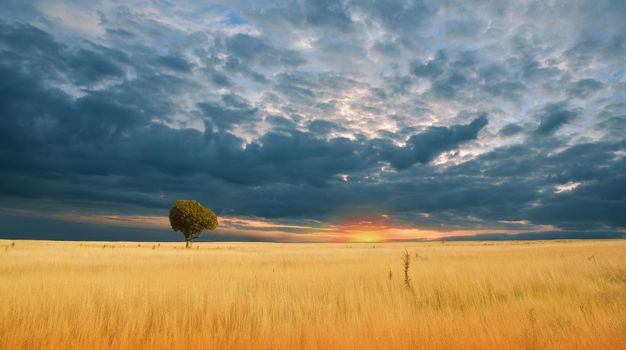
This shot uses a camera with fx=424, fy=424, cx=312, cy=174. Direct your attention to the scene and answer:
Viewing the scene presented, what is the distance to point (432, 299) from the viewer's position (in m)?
11.6

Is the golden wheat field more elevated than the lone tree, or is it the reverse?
the lone tree

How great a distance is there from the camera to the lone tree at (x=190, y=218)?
56812 millimetres

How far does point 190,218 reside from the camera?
56.8 m

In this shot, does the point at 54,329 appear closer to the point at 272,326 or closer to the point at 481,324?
the point at 272,326

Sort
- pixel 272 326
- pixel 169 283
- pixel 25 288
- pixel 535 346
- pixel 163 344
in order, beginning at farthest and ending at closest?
1. pixel 169 283
2. pixel 25 288
3. pixel 272 326
4. pixel 163 344
5. pixel 535 346

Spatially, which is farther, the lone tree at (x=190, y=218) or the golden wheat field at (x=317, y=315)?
the lone tree at (x=190, y=218)

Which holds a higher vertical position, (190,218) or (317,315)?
(190,218)

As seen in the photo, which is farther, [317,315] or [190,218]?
[190,218]

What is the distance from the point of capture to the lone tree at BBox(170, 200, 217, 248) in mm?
56812

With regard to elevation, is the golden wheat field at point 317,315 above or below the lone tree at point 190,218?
below

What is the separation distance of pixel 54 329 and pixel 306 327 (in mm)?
4671

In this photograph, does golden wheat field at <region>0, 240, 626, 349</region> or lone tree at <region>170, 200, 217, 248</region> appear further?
lone tree at <region>170, 200, 217, 248</region>

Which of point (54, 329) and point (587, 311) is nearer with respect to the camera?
point (54, 329)

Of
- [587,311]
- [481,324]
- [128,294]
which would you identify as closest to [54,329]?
[128,294]
